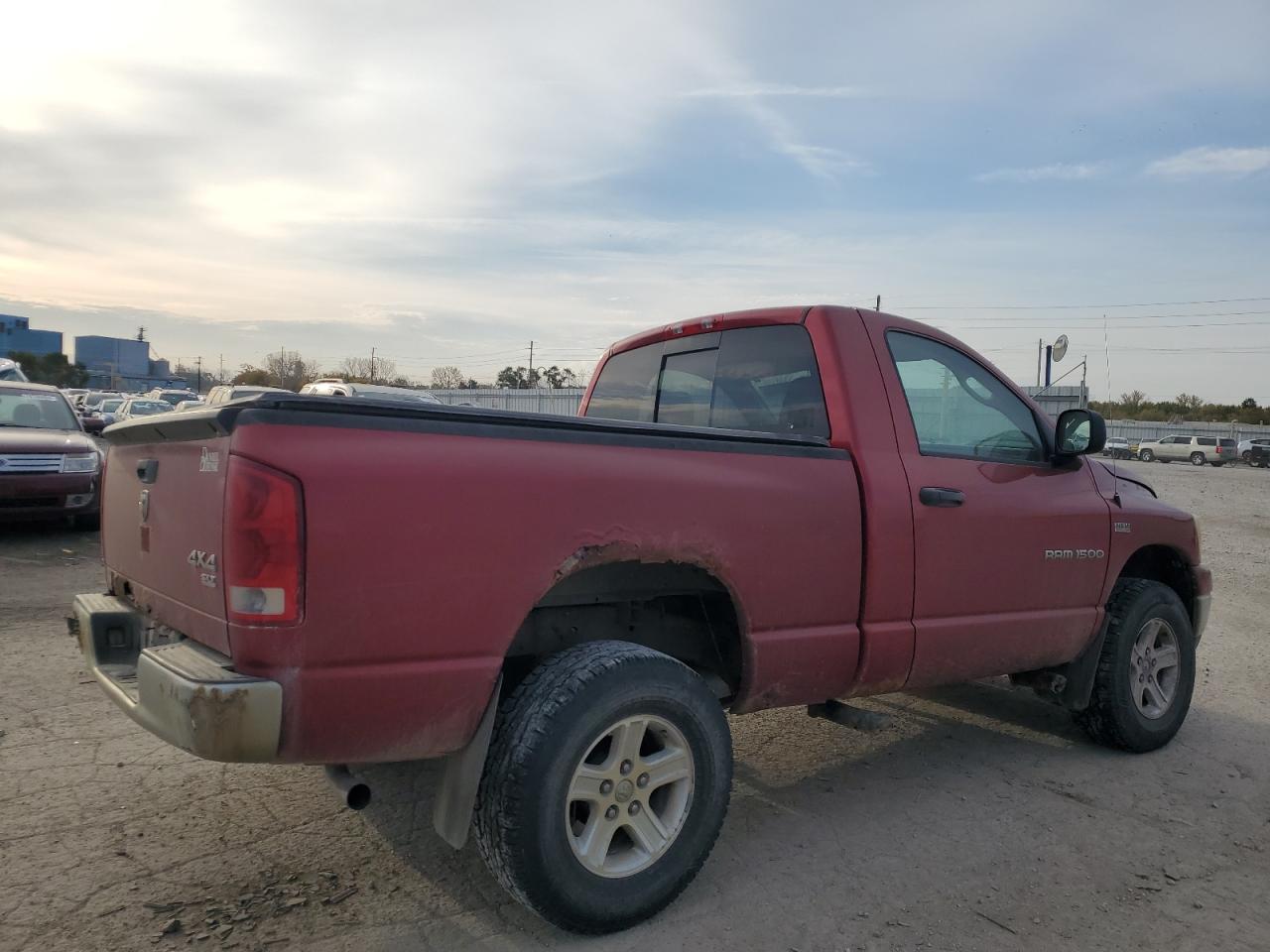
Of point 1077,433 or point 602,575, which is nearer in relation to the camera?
point 602,575

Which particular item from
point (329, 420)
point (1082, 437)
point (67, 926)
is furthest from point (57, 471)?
point (1082, 437)

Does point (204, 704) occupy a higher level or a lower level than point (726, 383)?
lower

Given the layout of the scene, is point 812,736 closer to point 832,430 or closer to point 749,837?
point 749,837

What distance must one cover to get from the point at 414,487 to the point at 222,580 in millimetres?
538

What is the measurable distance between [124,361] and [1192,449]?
102567 millimetres

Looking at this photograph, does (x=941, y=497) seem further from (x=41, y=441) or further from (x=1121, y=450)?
(x=1121, y=450)

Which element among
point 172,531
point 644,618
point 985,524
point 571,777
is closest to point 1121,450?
point 985,524

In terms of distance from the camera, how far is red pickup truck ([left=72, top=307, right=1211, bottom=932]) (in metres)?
2.40

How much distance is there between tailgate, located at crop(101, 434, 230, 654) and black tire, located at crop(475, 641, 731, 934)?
33.7 inches

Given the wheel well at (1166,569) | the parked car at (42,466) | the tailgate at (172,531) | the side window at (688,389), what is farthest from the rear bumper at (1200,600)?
the parked car at (42,466)

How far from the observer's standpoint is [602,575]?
311cm

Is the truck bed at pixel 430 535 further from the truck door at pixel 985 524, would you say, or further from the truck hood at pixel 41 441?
the truck hood at pixel 41 441

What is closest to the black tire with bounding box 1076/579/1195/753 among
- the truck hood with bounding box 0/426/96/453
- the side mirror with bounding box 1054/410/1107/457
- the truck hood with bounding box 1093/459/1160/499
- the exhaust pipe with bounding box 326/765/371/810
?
the truck hood with bounding box 1093/459/1160/499

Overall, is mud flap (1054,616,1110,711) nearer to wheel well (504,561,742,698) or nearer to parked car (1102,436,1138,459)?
wheel well (504,561,742,698)
